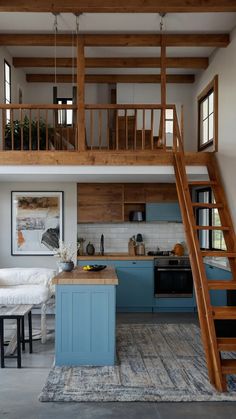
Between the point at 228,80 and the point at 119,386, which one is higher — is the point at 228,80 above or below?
above

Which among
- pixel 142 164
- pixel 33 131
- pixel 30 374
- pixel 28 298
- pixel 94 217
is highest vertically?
pixel 33 131

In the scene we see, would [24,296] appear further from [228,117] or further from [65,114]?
[65,114]

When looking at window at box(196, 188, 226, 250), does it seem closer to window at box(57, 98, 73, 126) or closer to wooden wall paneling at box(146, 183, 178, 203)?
wooden wall paneling at box(146, 183, 178, 203)

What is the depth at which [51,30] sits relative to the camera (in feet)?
20.7

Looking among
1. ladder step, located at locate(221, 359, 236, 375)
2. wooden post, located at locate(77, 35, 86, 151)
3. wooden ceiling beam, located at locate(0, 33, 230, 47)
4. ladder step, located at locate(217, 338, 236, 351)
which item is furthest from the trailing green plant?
ladder step, located at locate(221, 359, 236, 375)

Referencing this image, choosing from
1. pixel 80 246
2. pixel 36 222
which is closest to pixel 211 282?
pixel 80 246

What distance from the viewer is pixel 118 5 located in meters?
5.01

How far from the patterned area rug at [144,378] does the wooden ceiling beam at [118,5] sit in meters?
4.11

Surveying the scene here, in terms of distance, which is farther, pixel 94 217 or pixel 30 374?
pixel 94 217

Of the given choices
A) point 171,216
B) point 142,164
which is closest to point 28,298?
point 142,164

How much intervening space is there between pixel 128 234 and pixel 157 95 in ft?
9.35

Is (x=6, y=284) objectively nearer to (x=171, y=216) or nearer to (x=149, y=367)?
(x=149, y=367)

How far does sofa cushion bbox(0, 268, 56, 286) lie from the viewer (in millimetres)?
6352

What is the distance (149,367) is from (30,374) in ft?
4.18
